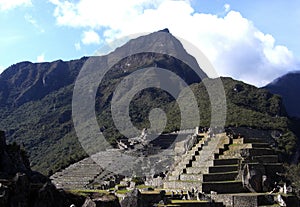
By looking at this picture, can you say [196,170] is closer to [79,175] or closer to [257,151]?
[257,151]

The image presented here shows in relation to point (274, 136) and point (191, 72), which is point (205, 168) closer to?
point (274, 136)

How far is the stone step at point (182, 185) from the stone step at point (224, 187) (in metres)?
0.50

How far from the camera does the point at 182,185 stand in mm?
34281

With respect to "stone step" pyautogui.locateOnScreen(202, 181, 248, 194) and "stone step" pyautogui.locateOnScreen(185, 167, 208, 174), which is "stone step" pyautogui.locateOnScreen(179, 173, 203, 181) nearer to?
"stone step" pyautogui.locateOnScreen(185, 167, 208, 174)

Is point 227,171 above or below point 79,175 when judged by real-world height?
above

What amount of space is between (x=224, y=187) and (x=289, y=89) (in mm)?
110450

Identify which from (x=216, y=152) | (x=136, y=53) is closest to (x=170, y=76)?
(x=136, y=53)

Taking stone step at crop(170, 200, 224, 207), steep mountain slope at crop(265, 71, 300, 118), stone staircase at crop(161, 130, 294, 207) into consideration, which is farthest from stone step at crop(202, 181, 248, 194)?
steep mountain slope at crop(265, 71, 300, 118)

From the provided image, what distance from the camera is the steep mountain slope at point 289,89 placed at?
132 metres

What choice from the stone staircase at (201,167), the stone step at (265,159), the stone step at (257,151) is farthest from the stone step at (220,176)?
the stone step at (257,151)

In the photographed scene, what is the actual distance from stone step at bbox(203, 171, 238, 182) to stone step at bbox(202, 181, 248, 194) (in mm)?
725

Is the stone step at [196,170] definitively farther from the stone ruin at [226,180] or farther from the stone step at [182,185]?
the stone step at [182,185]

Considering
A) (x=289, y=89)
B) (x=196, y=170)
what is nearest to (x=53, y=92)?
(x=289, y=89)

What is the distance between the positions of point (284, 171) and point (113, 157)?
26.8 metres
